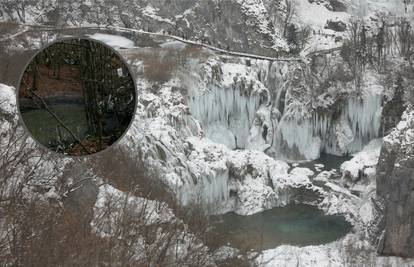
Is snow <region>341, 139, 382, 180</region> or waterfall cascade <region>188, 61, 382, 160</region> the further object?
waterfall cascade <region>188, 61, 382, 160</region>

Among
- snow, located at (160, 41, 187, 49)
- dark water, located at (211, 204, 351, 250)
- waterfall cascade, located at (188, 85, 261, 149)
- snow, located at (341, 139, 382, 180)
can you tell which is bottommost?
dark water, located at (211, 204, 351, 250)

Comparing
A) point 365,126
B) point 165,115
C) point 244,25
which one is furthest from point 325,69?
point 165,115

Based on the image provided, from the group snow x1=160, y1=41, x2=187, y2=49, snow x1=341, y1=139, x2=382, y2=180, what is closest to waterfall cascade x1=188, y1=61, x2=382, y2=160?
snow x1=341, y1=139, x2=382, y2=180

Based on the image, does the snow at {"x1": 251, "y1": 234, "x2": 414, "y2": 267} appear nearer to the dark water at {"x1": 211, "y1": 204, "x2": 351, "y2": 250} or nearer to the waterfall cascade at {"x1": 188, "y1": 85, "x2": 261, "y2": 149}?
the dark water at {"x1": 211, "y1": 204, "x2": 351, "y2": 250}

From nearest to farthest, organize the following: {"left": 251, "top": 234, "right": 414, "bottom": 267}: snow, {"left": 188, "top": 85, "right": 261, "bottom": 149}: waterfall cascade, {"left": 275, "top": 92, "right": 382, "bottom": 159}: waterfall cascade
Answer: {"left": 251, "top": 234, "right": 414, "bottom": 267}: snow, {"left": 188, "top": 85, "right": 261, "bottom": 149}: waterfall cascade, {"left": 275, "top": 92, "right": 382, "bottom": 159}: waterfall cascade

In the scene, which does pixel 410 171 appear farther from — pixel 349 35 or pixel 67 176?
pixel 349 35

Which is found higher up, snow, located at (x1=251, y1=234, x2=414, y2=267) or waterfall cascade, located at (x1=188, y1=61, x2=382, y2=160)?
waterfall cascade, located at (x1=188, y1=61, x2=382, y2=160)

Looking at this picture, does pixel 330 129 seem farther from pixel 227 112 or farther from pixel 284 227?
pixel 284 227
